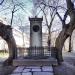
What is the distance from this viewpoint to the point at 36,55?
18.1 metres

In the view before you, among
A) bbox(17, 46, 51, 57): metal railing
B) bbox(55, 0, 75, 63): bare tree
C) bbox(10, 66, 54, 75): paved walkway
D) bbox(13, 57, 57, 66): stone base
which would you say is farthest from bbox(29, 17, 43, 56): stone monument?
bbox(10, 66, 54, 75): paved walkway

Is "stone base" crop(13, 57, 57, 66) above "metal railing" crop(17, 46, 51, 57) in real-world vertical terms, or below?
below

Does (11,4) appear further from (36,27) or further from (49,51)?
(49,51)

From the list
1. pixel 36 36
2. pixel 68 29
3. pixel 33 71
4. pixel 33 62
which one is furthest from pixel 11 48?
pixel 68 29

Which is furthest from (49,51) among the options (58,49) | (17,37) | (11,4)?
(17,37)

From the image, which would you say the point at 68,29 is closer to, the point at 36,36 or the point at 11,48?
the point at 36,36

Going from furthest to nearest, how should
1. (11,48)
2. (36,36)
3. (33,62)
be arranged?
(36,36)
(11,48)
(33,62)

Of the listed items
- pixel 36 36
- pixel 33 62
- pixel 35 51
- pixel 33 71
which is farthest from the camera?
pixel 36 36

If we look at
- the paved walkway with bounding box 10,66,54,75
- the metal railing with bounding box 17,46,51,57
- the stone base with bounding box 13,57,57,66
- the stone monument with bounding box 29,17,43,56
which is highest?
the stone monument with bounding box 29,17,43,56

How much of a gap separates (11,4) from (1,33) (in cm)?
1128

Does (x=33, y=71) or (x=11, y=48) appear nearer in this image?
(x=33, y=71)

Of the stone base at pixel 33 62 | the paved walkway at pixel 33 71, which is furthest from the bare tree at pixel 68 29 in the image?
the paved walkway at pixel 33 71

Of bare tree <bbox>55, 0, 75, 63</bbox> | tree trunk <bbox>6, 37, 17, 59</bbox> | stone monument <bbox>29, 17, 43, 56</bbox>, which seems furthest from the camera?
stone monument <bbox>29, 17, 43, 56</bbox>

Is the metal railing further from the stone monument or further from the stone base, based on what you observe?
the stone base
